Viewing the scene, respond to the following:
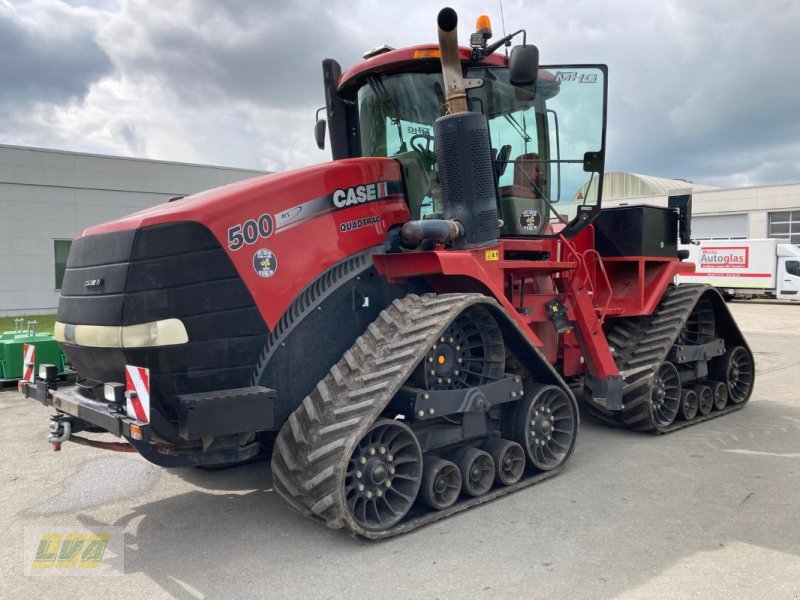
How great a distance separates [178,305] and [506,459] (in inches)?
102

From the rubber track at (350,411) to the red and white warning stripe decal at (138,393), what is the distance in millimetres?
850

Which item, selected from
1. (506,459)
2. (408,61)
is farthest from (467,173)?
(506,459)

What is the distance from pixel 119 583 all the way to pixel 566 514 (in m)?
2.78

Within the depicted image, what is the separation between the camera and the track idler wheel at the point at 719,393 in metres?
7.59

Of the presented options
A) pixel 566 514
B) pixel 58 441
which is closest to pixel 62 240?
pixel 58 441

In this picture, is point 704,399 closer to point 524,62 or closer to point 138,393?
point 524,62

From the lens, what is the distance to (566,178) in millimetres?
5898

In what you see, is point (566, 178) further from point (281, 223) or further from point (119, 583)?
point (119, 583)

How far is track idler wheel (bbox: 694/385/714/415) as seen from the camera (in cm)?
737

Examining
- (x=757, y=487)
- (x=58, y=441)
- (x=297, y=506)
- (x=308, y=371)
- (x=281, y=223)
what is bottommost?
(x=757, y=487)

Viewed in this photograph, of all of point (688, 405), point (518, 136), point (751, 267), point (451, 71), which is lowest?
point (688, 405)

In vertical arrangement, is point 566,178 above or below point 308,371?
above

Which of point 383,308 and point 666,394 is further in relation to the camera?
point 666,394

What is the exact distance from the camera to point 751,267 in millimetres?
26266
